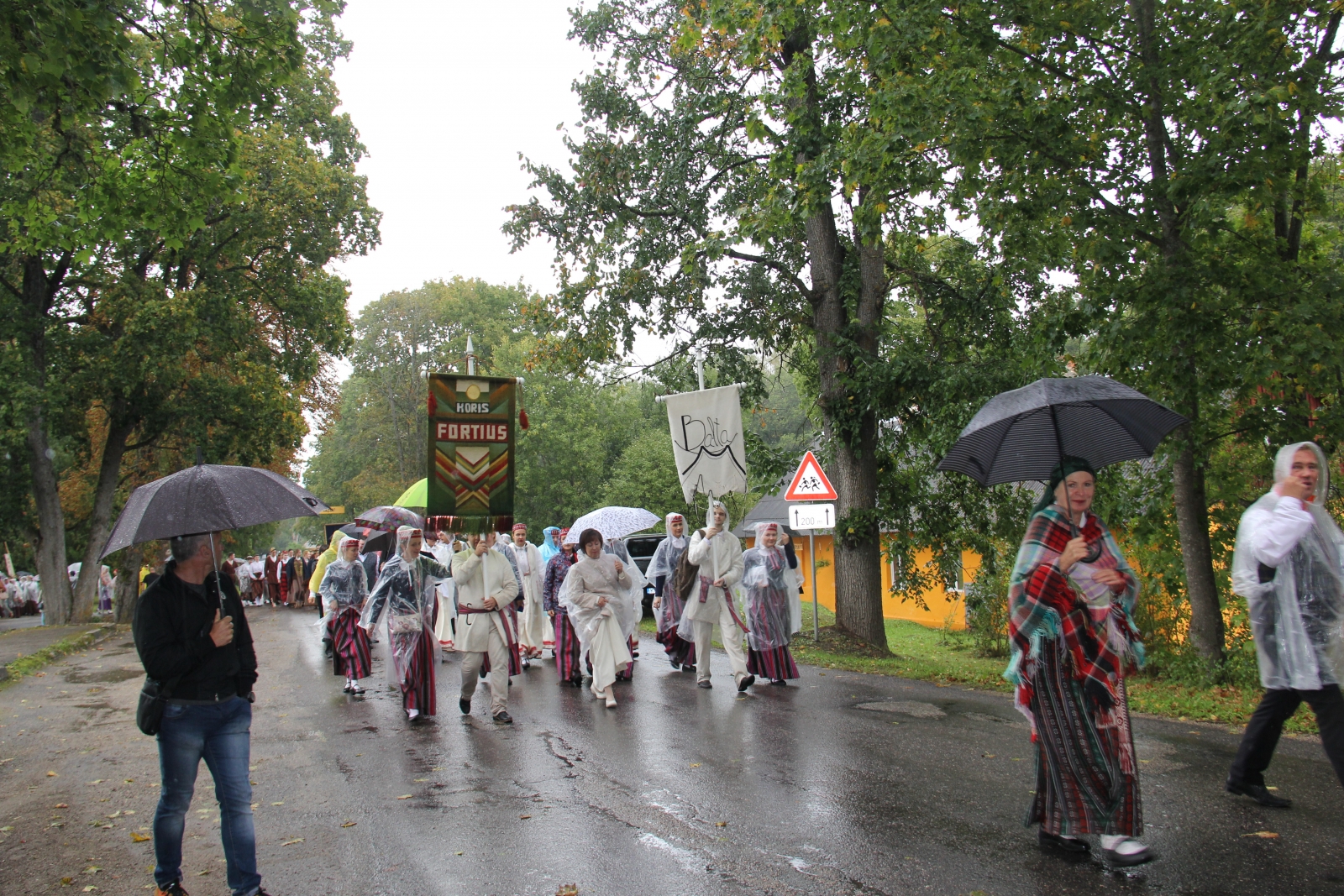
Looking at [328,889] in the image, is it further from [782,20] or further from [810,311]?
[810,311]

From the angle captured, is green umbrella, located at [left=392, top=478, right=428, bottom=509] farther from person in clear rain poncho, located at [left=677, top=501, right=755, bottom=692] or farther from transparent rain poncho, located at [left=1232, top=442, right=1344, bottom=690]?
transparent rain poncho, located at [left=1232, top=442, right=1344, bottom=690]

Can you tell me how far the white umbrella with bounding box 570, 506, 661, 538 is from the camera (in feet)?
43.3

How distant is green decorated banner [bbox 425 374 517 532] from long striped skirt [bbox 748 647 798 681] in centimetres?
311

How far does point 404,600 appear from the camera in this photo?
31.1ft

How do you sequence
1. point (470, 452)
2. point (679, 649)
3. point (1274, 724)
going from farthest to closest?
point (679, 649), point (470, 452), point (1274, 724)

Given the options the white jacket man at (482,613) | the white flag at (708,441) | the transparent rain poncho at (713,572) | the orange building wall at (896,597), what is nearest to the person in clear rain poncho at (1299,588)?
the transparent rain poncho at (713,572)

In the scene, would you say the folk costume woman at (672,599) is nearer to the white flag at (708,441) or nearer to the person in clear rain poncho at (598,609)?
the white flag at (708,441)

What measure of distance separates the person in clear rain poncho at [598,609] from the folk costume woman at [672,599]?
161cm

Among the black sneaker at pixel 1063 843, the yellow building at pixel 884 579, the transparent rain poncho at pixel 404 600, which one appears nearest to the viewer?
the black sneaker at pixel 1063 843

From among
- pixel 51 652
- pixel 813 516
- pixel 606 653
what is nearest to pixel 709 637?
pixel 606 653

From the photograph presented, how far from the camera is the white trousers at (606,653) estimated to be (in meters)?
9.97

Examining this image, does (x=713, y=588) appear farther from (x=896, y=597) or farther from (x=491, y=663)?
(x=896, y=597)

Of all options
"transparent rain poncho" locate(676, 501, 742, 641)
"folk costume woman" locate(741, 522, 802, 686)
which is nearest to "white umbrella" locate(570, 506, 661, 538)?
"transparent rain poncho" locate(676, 501, 742, 641)

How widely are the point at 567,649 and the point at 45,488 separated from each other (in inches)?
690
